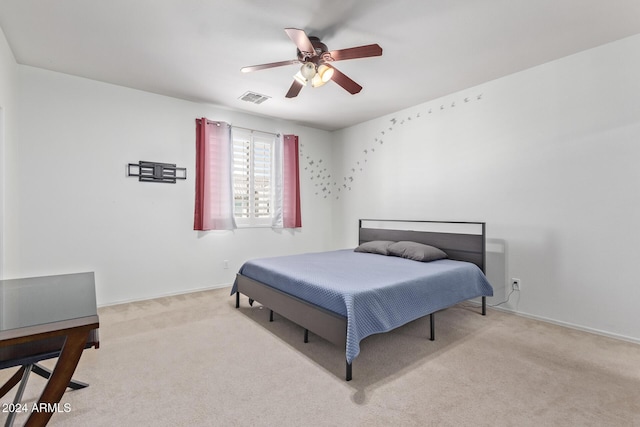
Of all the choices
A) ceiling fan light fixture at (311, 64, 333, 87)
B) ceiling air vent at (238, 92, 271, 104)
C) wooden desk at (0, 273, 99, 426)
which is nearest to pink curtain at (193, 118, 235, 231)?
ceiling air vent at (238, 92, 271, 104)

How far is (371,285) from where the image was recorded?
2.25m

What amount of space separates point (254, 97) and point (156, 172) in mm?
1574

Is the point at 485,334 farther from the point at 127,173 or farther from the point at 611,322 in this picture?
the point at 127,173

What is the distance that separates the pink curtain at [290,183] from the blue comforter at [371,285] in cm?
161

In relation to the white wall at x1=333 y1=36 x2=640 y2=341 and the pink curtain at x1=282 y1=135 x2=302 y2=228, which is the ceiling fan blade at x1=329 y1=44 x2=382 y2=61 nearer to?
Result: the white wall at x1=333 y1=36 x2=640 y2=341

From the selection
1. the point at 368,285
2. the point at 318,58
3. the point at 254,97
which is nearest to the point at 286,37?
the point at 318,58

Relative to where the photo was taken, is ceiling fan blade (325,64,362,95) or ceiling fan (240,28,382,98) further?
ceiling fan blade (325,64,362,95)

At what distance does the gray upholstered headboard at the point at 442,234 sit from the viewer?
10.9 ft

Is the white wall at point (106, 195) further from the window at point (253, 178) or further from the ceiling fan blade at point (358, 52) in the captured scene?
the ceiling fan blade at point (358, 52)

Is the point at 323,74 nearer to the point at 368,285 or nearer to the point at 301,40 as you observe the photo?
the point at 301,40

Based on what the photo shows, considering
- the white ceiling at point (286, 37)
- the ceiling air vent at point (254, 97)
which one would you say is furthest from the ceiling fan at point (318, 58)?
the ceiling air vent at point (254, 97)

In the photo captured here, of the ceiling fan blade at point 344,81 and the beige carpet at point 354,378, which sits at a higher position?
the ceiling fan blade at point 344,81

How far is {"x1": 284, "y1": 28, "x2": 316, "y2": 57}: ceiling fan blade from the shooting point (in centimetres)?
206

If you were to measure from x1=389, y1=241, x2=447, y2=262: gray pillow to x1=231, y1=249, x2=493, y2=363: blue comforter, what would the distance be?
0.09 meters
